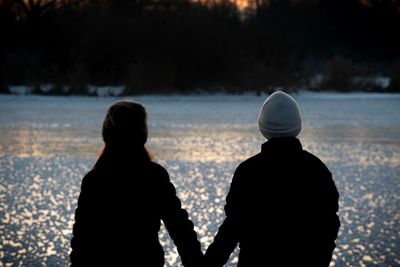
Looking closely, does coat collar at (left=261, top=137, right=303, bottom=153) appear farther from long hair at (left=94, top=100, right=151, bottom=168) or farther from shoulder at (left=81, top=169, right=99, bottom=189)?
shoulder at (left=81, top=169, right=99, bottom=189)

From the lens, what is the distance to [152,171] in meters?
2.88

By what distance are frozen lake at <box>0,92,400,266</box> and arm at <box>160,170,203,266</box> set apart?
2375 mm

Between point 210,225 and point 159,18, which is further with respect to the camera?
point 159,18

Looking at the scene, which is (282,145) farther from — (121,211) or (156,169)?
(121,211)

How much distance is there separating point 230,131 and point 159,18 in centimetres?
2382

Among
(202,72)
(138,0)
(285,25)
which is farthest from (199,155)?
(285,25)

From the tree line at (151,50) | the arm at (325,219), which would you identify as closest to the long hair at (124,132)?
the arm at (325,219)

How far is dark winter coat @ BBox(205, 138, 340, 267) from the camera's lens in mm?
2855

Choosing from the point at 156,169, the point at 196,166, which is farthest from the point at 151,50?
the point at 156,169

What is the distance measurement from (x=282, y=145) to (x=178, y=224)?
0.55 m

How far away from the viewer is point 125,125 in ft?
9.29

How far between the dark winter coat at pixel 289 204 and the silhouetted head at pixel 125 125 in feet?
1.42

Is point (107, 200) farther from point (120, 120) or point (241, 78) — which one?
point (241, 78)

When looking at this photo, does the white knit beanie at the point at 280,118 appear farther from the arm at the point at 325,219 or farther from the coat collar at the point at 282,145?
the arm at the point at 325,219
